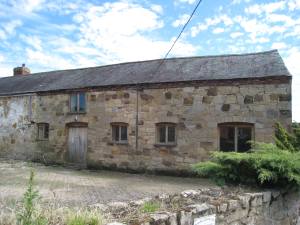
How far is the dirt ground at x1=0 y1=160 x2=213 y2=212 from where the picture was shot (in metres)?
8.85

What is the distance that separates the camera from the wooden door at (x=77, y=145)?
1595cm

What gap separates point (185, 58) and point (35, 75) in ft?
34.9

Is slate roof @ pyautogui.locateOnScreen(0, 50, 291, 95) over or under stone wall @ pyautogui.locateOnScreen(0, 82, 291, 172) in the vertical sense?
over

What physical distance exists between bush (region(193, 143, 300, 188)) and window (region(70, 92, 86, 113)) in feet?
34.0

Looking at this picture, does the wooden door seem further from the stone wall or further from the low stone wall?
the low stone wall

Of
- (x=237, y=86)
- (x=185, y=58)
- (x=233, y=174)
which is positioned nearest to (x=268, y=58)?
(x=237, y=86)

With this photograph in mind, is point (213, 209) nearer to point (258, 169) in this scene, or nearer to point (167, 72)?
point (258, 169)

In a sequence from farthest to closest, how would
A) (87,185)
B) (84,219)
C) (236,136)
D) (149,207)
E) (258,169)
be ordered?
1. (236,136)
2. (87,185)
3. (258,169)
4. (149,207)
5. (84,219)

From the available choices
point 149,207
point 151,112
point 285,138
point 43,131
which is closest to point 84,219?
point 149,207

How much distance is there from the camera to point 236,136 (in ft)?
40.6

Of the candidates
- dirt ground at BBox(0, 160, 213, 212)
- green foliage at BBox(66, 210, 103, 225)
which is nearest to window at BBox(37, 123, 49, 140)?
dirt ground at BBox(0, 160, 213, 212)

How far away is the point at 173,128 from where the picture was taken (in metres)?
13.6

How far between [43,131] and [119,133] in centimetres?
497

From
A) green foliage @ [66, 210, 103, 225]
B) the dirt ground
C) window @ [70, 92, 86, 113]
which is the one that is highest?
window @ [70, 92, 86, 113]
